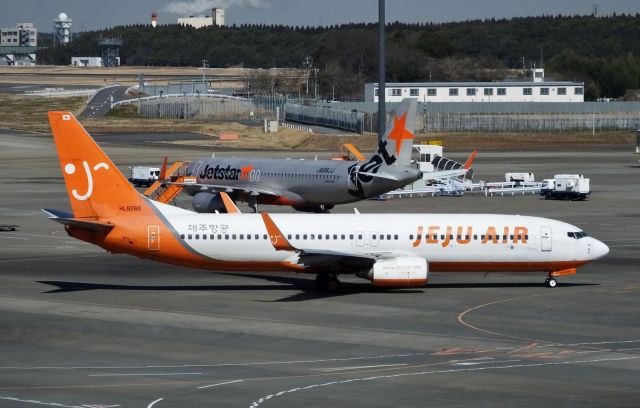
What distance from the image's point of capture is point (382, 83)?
108125 millimetres

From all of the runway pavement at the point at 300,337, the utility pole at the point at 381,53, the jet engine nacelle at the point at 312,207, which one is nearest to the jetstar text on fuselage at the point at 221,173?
the jet engine nacelle at the point at 312,207

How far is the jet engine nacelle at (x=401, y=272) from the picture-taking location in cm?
5684

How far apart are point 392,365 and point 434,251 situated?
1726 cm

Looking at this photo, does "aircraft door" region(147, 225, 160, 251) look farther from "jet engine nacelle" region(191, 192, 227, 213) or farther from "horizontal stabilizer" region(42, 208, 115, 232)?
"jet engine nacelle" region(191, 192, 227, 213)

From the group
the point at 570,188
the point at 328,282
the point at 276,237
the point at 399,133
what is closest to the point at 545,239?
the point at 328,282

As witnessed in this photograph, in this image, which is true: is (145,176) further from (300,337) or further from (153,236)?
(300,337)

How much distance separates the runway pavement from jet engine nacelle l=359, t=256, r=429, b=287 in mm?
947

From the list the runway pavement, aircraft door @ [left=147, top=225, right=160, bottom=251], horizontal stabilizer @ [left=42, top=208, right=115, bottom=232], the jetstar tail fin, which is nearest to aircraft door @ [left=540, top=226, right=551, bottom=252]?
the runway pavement

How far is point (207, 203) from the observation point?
87.6 m

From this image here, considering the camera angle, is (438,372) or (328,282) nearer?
(438,372)

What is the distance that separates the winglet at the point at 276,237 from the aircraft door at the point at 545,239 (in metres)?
12.4

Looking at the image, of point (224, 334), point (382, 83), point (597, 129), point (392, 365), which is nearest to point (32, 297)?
point (224, 334)

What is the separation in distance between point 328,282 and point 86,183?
42.0ft

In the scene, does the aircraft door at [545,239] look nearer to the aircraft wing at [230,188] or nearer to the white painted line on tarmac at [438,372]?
the white painted line on tarmac at [438,372]
